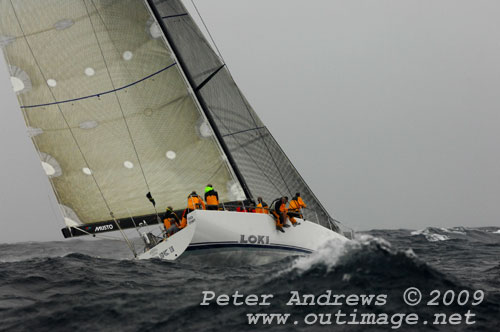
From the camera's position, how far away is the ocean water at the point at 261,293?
6.08m

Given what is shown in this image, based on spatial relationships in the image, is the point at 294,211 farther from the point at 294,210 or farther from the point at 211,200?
the point at 211,200

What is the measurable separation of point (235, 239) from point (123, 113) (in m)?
4.83

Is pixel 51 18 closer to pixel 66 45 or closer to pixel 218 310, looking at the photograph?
pixel 66 45

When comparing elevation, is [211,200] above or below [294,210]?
above

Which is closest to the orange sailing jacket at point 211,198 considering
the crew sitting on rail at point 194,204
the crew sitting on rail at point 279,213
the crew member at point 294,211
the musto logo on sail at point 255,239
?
the crew sitting on rail at point 194,204

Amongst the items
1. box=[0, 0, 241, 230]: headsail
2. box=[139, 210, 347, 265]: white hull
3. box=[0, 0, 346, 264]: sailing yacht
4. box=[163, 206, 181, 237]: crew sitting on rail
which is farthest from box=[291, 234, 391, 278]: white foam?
box=[0, 0, 241, 230]: headsail

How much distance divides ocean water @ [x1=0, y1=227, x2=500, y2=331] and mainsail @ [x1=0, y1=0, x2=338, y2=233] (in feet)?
8.74

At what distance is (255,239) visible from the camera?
960cm

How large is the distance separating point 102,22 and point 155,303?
802cm

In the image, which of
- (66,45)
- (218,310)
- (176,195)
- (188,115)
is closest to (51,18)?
(66,45)

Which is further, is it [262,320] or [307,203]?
[307,203]

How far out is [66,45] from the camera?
40.7ft

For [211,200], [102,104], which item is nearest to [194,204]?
[211,200]

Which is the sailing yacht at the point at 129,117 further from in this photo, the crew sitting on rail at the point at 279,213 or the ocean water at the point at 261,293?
the ocean water at the point at 261,293
